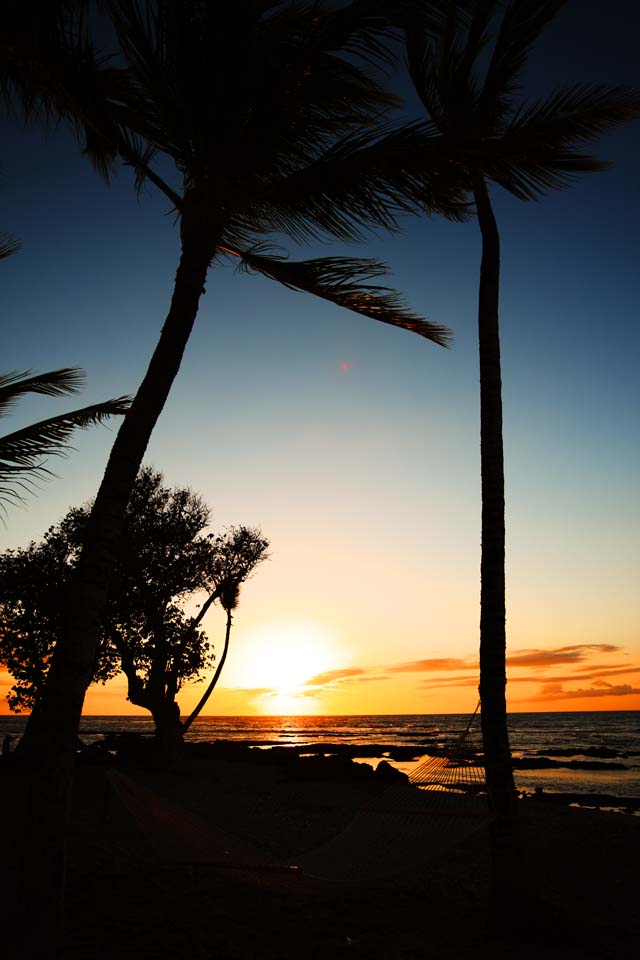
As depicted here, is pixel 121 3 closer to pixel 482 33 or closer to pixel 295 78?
pixel 295 78

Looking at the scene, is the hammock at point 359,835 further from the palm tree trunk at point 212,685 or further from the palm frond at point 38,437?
the palm tree trunk at point 212,685

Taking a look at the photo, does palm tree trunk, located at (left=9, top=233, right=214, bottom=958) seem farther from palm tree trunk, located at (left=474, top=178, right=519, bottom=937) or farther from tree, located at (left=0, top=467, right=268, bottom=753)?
tree, located at (left=0, top=467, right=268, bottom=753)

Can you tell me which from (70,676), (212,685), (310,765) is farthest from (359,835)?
(310,765)

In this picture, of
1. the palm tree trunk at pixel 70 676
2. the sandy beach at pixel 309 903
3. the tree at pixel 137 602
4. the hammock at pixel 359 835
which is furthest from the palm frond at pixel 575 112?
the tree at pixel 137 602

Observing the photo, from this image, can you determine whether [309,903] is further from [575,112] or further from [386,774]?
[386,774]

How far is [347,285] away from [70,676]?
14.5 feet

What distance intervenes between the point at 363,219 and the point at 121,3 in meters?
2.38

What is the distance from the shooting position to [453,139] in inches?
215

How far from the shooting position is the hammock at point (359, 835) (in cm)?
618

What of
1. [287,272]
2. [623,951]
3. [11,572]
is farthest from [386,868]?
[11,572]

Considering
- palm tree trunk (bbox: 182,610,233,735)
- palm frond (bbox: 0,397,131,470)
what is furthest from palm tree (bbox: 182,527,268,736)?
palm frond (bbox: 0,397,131,470)

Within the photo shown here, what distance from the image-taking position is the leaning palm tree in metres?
5.12

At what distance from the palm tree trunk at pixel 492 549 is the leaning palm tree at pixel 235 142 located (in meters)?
1.11

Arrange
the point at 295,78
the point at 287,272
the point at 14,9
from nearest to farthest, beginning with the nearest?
the point at 14,9 < the point at 295,78 < the point at 287,272
